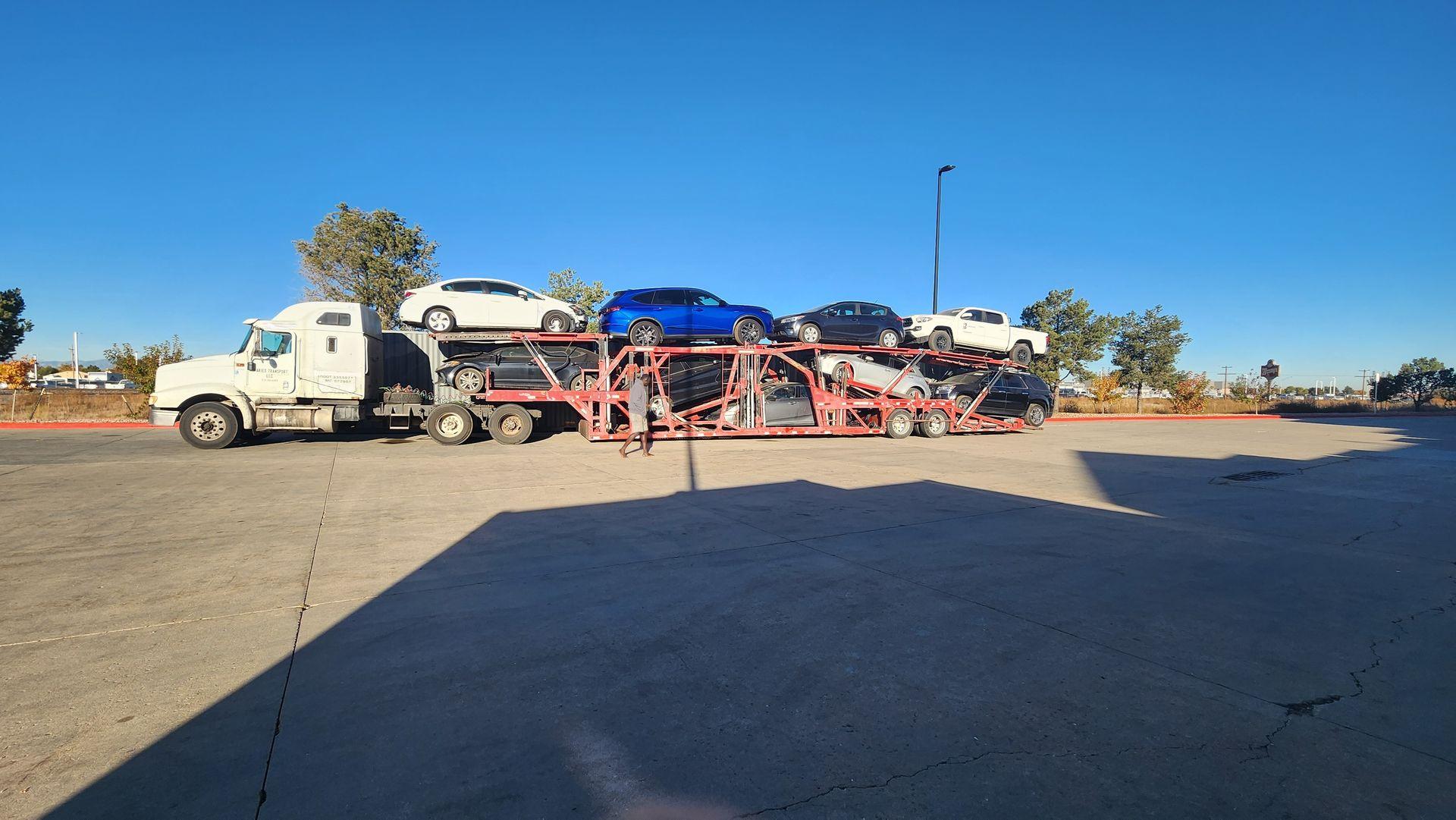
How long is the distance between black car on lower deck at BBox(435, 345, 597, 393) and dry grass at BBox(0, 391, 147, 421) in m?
15.9

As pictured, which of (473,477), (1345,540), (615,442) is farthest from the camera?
(615,442)

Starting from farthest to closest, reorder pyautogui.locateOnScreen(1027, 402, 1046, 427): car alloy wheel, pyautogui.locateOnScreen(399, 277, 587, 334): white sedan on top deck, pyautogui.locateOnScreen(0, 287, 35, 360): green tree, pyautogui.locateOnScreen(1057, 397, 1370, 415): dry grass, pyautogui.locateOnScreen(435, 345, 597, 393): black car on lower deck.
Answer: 1. pyautogui.locateOnScreen(1057, 397, 1370, 415): dry grass
2. pyautogui.locateOnScreen(0, 287, 35, 360): green tree
3. pyautogui.locateOnScreen(1027, 402, 1046, 427): car alloy wheel
4. pyautogui.locateOnScreen(435, 345, 597, 393): black car on lower deck
5. pyautogui.locateOnScreen(399, 277, 587, 334): white sedan on top deck

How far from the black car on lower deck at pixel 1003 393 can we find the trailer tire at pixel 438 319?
11731mm

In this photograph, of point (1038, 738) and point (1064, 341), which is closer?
point (1038, 738)

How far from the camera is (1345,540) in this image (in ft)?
20.9

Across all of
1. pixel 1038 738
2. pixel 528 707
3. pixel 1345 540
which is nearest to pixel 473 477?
pixel 528 707

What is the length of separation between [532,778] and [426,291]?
13109 mm

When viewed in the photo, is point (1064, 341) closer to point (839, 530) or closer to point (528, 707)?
point (839, 530)

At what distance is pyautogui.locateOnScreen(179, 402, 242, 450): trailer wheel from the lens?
1278 centimetres

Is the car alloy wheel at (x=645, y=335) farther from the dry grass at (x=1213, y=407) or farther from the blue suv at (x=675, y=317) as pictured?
the dry grass at (x=1213, y=407)

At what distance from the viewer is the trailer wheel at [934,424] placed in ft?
55.3

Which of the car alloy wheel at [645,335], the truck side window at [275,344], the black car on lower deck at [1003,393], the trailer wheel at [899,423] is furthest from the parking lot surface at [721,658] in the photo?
the black car on lower deck at [1003,393]

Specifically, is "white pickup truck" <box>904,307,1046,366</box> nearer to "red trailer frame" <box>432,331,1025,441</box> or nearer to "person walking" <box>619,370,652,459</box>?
"red trailer frame" <box>432,331,1025,441</box>

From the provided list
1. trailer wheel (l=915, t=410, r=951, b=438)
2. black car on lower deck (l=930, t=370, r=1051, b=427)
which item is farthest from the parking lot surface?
black car on lower deck (l=930, t=370, r=1051, b=427)
